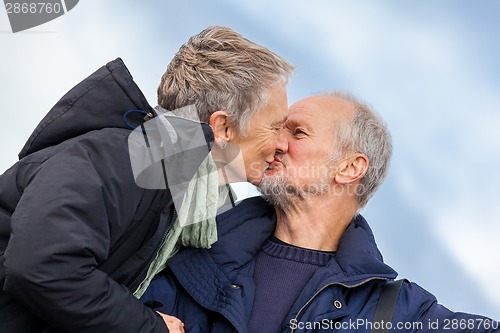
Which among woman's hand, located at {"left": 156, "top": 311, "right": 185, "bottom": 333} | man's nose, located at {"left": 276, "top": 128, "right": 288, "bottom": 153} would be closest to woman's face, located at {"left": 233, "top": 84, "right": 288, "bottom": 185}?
man's nose, located at {"left": 276, "top": 128, "right": 288, "bottom": 153}

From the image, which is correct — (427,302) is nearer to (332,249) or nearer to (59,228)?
(332,249)

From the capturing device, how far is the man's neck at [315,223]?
3.63m

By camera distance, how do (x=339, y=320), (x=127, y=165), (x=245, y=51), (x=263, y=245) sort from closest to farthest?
(x=127, y=165), (x=245, y=51), (x=339, y=320), (x=263, y=245)

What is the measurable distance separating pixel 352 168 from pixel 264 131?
0.79 m

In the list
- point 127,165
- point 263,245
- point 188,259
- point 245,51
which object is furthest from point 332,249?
point 127,165

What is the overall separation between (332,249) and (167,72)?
4.25 ft

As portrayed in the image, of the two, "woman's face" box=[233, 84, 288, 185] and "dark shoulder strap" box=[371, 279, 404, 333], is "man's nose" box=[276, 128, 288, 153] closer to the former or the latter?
"woman's face" box=[233, 84, 288, 185]

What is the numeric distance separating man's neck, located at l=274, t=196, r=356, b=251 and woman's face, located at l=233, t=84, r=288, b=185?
19.1 inches

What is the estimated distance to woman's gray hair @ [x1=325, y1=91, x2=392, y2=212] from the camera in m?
3.76

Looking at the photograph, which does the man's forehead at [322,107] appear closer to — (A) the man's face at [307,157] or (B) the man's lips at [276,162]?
(A) the man's face at [307,157]

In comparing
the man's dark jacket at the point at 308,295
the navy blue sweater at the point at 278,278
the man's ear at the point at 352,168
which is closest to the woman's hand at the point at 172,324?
the man's dark jacket at the point at 308,295

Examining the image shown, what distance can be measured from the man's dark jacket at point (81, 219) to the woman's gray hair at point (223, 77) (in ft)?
0.97

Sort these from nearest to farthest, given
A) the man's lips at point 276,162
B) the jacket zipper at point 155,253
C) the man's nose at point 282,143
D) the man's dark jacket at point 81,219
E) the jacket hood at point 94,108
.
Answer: the man's dark jacket at point 81,219 → the jacket hood at point 94,108 → the jacket zipper at point 155,253 → the man's nose at point 282,143 → the man's lips at point 276,162

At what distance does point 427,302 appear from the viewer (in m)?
3.35
